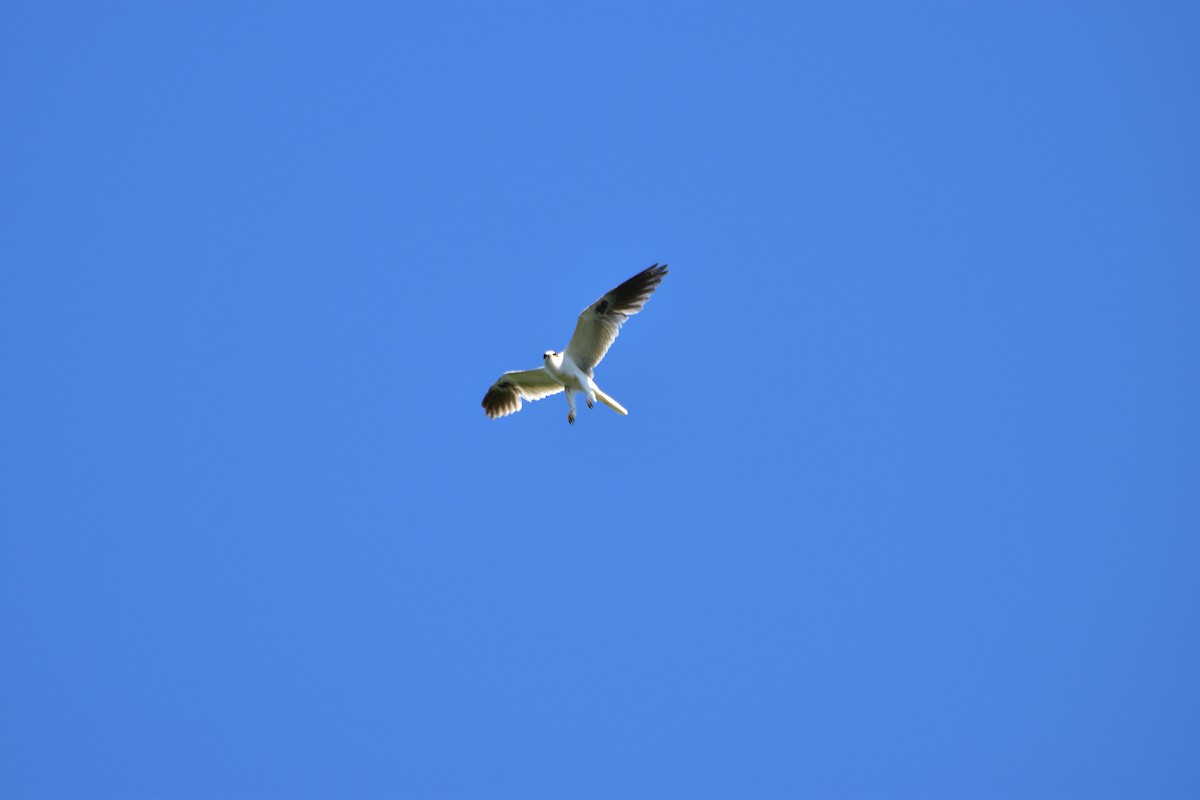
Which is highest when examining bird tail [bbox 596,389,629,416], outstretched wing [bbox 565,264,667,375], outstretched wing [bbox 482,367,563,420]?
outstretched wing [bbox 482,367,563,420]

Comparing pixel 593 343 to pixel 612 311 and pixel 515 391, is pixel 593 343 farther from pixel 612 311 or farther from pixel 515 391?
pixel 515 391

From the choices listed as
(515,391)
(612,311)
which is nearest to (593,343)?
(612,311)

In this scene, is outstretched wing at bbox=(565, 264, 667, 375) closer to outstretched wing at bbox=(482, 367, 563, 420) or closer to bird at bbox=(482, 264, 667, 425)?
bird at bbox=(482, 264, 667, 425)

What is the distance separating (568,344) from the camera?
19375 mm

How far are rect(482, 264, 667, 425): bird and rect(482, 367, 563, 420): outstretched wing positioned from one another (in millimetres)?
38

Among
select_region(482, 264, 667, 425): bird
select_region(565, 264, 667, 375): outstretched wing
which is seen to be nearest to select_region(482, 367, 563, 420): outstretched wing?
select_region(482, 264, 667, 425): bird

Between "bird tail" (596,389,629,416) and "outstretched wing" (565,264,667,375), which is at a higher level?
"outstretched wing" (565,264,667,375)

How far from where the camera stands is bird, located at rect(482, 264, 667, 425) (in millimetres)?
18891

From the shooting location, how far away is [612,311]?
18984 millimetres

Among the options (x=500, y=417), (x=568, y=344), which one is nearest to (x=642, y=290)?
(x=568, y=344)

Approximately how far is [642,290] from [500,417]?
3410 millimetres

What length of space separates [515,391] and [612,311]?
2620 millimetres

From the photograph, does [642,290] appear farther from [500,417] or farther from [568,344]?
[500,417]

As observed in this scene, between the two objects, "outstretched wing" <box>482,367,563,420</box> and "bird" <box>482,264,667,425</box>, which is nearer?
"bird" <box>482,264,667,425</box>
